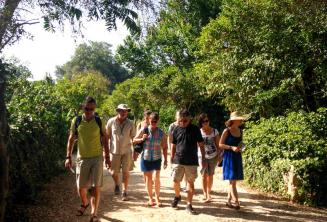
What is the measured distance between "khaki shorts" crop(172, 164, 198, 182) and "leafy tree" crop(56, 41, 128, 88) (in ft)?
175

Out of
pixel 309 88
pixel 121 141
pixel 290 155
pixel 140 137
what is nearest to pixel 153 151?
pixel 140 137

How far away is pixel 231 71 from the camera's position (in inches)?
558

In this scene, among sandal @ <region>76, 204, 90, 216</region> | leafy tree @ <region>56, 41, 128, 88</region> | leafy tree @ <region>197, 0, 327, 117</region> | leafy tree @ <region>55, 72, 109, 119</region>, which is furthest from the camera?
leafy tree @ <region>56, 41, 128, 88</region>

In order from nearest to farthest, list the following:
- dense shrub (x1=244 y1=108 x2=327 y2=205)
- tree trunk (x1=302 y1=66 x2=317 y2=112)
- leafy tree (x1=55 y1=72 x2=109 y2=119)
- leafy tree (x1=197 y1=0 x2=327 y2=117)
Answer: dense shrub (x1=244 y1=108 x2=327 y2=205), leafy tree (x1=197 y1=0 x2=327 y2=117), tree trunk (x1=302 y1=66 x2=317 y2=112), leafy tree (x1=55 y1=72 x2=109 y2=119)

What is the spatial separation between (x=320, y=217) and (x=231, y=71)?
295 inches

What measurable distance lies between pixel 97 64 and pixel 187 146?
54.7 metres

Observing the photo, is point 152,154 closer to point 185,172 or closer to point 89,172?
point 185,172

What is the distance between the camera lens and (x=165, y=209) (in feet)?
24.3

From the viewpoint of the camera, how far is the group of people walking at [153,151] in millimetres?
6504

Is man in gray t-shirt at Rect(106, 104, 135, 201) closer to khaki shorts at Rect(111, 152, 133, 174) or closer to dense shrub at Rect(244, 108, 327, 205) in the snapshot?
khaki shorts at Rect(111, 152, 133, 174)

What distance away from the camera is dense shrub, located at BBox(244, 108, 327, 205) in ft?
27.3

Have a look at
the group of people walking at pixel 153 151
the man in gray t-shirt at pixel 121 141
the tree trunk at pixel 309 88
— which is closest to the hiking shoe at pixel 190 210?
the group of people walking at pixel 153 151

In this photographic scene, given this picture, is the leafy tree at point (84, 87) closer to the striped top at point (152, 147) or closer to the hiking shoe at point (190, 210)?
the striped top at point (152, 147)

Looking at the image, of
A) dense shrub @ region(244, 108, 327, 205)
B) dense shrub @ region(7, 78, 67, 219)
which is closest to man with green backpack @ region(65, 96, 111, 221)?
dense shrub @ region(7, 78, 67, 219)
